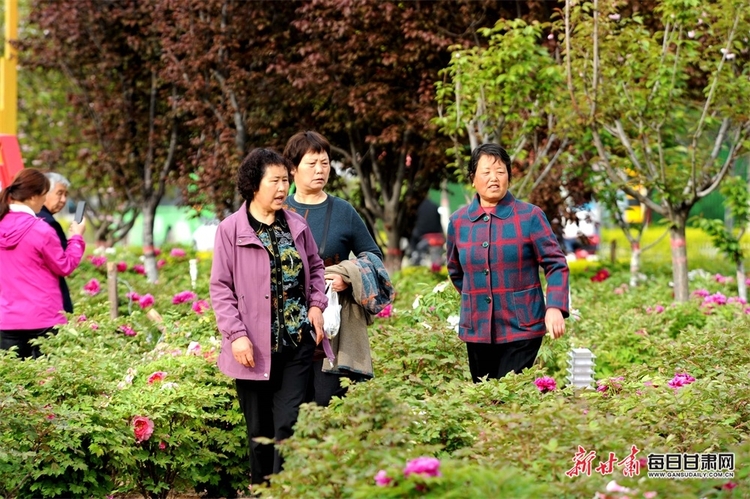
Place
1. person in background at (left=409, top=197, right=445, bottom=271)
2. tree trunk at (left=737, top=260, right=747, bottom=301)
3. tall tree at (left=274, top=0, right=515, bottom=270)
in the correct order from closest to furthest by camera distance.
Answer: tree trunk at (left=737, top=260, right=747, bottom=301)
tall tree at (left=274, top=0, right=515, bottom=270)
person in background at (left=409, top=197, right=445, bottom=271)

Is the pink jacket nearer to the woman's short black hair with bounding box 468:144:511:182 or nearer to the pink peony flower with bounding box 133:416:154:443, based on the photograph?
the pink peony flower with bounding box 133:416:154:443

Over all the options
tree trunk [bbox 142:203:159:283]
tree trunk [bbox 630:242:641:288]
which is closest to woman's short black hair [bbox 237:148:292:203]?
tree trunk [bbox 630:242:641:288]

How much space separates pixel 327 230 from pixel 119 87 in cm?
1029

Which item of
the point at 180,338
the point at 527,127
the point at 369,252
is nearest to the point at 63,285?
the point at 180,338

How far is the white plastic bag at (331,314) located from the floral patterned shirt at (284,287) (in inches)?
13.9

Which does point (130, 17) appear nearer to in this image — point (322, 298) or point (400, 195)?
point (400, 195)

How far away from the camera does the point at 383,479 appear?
3.62 meters

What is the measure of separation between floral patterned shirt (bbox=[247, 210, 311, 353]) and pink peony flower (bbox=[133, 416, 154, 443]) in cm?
87

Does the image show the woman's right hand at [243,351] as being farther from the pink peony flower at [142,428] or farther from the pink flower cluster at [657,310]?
the pink flower cluster at [657,310]

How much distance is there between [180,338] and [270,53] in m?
6.28

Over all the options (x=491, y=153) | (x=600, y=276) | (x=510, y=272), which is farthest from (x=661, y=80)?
(x=510, y=272)

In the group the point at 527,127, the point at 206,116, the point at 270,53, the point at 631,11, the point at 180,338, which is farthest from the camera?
the point at 206,116

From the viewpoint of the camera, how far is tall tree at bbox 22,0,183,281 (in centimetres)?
1441

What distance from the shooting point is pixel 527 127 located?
10836mm
